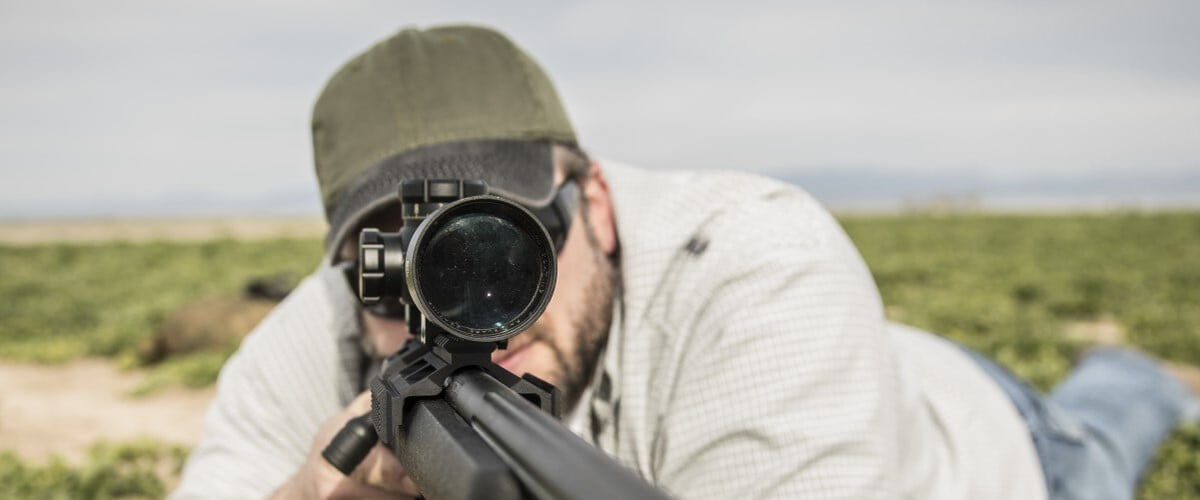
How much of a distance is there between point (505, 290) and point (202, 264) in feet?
64.6

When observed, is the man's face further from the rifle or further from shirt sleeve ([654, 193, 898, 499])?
the rifle

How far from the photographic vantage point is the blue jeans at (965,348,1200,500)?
379cm

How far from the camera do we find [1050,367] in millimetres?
6852

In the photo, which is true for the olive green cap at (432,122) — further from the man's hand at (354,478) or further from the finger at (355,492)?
the finger at (355,492)

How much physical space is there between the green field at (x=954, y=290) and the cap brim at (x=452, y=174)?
11.7 feet

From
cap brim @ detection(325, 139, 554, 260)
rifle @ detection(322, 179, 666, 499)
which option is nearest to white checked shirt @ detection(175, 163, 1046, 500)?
cap brim @ detection(325, 139, 554, 260)

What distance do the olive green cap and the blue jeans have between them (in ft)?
8.84

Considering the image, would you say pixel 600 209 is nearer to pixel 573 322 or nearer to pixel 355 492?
pixel 573 322

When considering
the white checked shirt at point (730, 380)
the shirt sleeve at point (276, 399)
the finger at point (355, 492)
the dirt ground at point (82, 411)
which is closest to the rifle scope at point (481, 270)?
the finger at point (355, 492)

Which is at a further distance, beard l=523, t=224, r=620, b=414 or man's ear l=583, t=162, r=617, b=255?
man's ear l=583, t=162, r=617, b=255

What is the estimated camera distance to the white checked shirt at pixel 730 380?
2.14m

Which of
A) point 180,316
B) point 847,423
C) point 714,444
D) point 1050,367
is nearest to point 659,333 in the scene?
point 714,444

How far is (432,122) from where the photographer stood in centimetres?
253

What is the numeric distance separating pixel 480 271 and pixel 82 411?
7.21 metres
